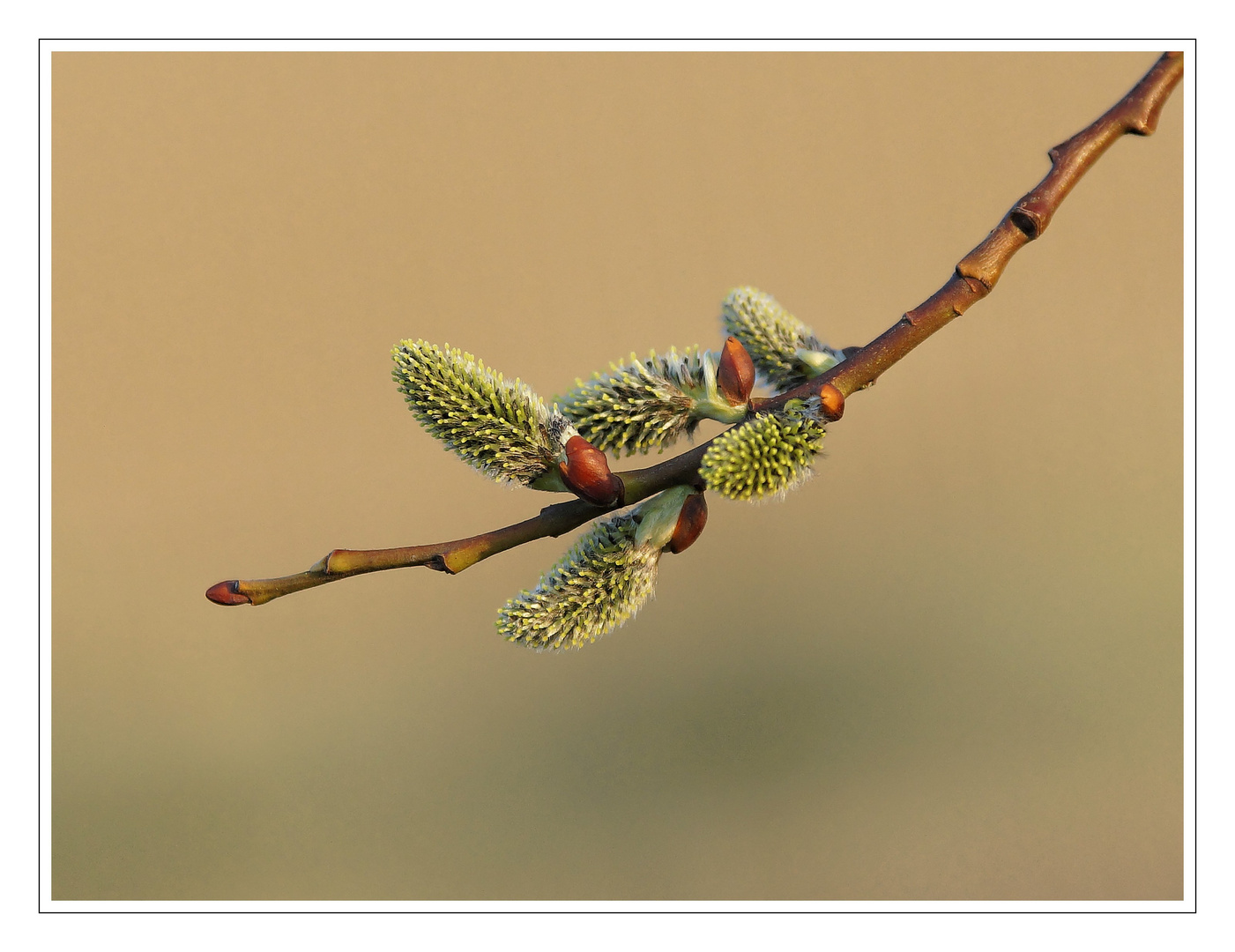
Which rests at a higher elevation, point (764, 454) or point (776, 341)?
point (776, 341)

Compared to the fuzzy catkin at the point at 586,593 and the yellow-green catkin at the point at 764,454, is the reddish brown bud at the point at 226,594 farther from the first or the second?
the yellow-green catkin at the point at 764,454

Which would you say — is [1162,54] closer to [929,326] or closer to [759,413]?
[929,326]

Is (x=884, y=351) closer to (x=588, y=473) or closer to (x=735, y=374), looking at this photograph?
(x=735, y=374)

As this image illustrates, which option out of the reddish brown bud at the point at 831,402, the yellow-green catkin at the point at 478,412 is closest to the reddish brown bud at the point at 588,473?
the yellow-green catkin at the point at 478,412

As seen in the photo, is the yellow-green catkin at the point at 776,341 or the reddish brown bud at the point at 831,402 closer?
the reddish brown bud at the point at 831,402

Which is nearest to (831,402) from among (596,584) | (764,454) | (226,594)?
(764,454)
